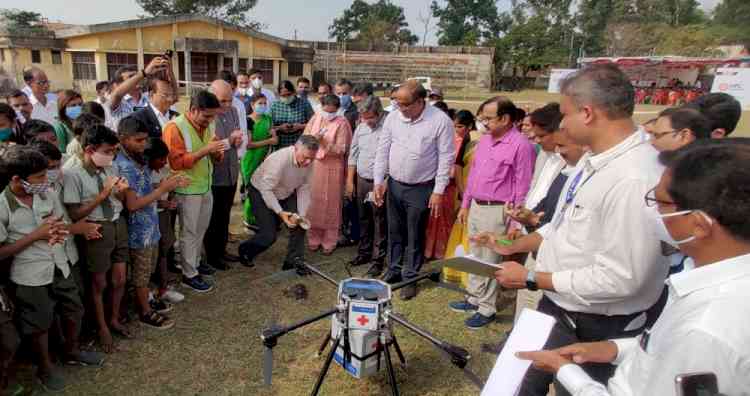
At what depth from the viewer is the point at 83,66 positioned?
24.8 metres

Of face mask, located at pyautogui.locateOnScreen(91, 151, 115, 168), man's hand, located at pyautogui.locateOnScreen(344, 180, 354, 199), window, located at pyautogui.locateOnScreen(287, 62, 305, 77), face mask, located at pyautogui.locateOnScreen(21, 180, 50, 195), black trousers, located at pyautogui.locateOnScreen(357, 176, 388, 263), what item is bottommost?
black trousers, located at pyautogui.locateOnScreen(357, 176, 388, 263)

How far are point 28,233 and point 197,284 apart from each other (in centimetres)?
186

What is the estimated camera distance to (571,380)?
144cm

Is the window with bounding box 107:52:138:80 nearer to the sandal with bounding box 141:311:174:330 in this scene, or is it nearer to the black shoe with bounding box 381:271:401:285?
the sandal with bounding box 141:311:174:330

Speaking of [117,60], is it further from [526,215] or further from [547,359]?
[547,359]

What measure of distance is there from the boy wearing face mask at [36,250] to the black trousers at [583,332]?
8.96 ft

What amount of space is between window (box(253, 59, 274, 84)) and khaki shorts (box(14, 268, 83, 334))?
27.7 meters

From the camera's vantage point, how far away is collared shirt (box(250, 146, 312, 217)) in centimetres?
442

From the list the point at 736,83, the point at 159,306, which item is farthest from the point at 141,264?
the point at 736,83

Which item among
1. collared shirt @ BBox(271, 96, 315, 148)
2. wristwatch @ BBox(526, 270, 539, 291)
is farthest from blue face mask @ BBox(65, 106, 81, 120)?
wristwatch @ BBox(526, 270, 539, 291)

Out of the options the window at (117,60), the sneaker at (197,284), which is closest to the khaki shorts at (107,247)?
the sneaker at (197,284)

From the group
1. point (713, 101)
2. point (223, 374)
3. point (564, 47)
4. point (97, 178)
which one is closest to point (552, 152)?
point (713, 101)

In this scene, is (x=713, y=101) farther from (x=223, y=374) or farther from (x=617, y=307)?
(x=223, y=374)

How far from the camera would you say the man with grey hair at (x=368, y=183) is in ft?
16.3
